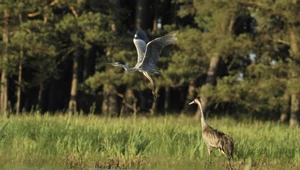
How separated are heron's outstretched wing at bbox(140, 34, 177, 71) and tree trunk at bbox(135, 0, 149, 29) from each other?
15316 mm

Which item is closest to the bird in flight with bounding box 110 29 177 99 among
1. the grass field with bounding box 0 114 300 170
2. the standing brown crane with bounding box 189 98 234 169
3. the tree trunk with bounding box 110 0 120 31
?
the grass field with bounding box 0 114 300 170

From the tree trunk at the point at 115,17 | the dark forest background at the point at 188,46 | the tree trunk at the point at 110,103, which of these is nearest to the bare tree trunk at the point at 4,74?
the dark forest background at the point at 188,46

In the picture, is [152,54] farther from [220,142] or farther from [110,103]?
[110,103]

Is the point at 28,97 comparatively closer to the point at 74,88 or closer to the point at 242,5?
the point at 74,88

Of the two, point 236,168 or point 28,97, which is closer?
point 236,168

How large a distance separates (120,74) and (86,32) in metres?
2.11

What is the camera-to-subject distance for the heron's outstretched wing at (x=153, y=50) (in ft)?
35.5

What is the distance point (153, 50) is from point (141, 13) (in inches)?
629

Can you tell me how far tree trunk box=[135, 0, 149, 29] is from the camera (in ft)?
86.8


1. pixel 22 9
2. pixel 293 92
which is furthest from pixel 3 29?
pixel 293 92

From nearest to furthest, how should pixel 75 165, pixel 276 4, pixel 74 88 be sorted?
pixel 75 165 < pixel 276 4 < pixel 74 88

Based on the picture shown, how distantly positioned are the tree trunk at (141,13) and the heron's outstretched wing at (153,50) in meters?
15.3

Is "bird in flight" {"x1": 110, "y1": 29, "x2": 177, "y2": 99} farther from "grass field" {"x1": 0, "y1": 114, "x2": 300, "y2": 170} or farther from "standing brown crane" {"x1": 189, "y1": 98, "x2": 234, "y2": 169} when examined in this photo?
"standing brown crane" {"x1": 189, "y1": 98, "x2": 234, "y2": 169}

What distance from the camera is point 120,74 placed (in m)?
23.4
